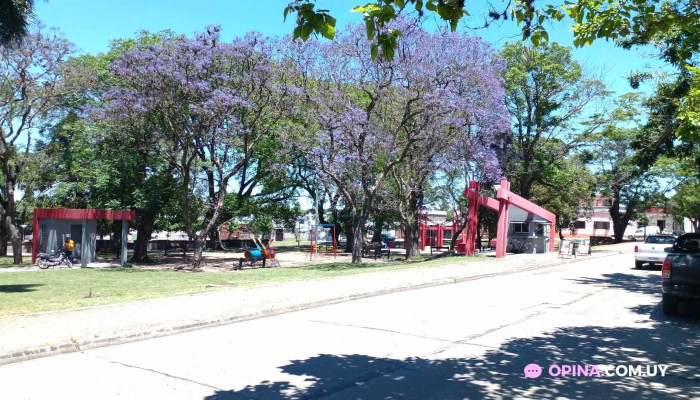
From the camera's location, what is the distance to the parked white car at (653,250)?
20812mm

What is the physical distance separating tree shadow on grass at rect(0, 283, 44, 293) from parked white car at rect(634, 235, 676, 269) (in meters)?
21.9

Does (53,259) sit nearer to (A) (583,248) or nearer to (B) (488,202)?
(B) (488,202)

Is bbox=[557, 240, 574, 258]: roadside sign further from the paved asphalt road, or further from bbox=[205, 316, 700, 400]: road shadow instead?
bbox=[205, 316, 700, 400]: road shadow

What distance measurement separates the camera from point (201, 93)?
2467 cm

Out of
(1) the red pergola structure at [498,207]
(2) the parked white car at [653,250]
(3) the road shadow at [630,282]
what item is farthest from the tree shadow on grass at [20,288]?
(2) the parked white car at [653,250]

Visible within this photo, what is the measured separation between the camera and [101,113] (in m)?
25.6

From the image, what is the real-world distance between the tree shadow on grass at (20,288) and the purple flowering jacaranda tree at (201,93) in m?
9.56

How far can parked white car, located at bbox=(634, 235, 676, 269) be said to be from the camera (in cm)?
2081

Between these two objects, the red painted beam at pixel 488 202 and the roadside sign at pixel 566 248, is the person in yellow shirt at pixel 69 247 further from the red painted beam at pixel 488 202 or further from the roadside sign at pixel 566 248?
the roadside sign at pixel 566 248

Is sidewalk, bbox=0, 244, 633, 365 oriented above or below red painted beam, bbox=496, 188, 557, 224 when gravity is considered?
below

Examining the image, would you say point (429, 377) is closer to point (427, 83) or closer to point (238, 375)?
point (238, 375)

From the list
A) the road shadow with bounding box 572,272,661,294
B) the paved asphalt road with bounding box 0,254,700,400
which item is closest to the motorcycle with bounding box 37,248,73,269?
the paved asphalt road with bounding box 0,254,700,400

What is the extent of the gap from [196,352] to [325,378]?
2339 millimetres

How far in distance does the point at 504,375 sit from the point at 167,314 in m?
6.57
